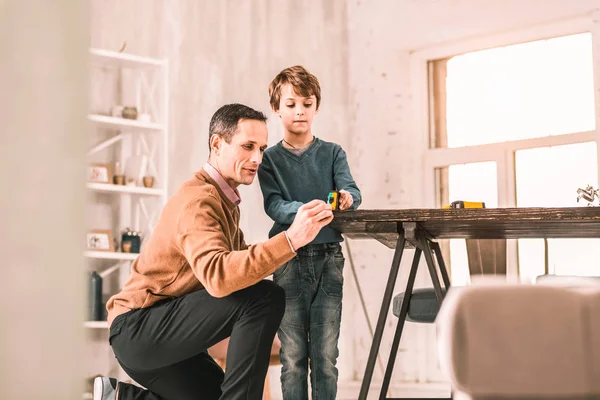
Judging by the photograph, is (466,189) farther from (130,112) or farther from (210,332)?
(210,332)

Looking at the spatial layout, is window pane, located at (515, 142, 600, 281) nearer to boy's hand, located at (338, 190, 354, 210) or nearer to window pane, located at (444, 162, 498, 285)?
window pane, located at (444, 162, 498, 285)

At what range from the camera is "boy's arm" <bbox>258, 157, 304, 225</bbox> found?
2.52m

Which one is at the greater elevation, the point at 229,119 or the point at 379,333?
the point at 229,119

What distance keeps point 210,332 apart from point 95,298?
2407 mm

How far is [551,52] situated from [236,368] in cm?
343

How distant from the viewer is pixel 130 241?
14.6 feet

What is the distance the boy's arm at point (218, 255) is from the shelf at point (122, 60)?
8.54ft

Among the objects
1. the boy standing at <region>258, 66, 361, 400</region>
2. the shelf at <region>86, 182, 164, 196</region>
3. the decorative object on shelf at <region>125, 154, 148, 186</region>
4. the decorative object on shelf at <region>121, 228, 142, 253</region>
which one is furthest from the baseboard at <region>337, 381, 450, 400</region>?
the boy standing at <region>258, 66, 361, 400</region>

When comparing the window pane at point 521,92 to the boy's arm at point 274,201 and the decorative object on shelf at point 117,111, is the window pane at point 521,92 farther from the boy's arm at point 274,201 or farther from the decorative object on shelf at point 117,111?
the boy's arm at point 274,201

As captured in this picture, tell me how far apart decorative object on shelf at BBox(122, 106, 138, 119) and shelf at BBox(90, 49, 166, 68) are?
0.25 m

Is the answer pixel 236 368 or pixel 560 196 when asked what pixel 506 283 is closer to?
pixel 236 368

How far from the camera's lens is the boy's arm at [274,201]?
2523mm

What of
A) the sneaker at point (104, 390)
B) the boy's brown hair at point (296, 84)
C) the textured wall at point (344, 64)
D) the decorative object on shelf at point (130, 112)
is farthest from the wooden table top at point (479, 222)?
the textured wall at point (344, 64)

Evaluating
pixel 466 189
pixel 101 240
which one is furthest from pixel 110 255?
pixel 466 189
